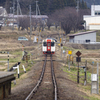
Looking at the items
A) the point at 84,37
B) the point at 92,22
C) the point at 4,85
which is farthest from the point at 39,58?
the point at 92,22

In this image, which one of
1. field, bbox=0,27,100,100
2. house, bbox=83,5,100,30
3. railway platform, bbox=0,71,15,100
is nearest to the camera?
railway platform, bbox=0,71,15,100

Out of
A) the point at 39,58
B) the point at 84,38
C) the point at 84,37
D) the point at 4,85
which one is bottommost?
the point at 4,85

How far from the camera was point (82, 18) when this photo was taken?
271ft

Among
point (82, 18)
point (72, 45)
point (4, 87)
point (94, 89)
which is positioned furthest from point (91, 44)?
point (4, 87)

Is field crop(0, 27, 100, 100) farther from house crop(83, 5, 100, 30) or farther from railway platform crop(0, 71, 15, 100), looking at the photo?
house crop(83, 5, 100, 30)

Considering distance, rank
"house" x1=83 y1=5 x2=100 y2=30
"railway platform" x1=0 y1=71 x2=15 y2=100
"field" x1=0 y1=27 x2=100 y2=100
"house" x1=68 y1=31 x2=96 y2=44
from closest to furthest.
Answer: "railway platform" x1=0 y1=71 x2=15 y2=100 → "field" x1=0 y1=27 x2=100 y2=100 → "house" x1=68 y1=31 x2=96 y2=44 → "house" x1=83 y1=5 x2=100 y2=30

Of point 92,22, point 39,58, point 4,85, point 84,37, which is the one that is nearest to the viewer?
point 4,85

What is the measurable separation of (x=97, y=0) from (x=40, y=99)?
195196 millimetres

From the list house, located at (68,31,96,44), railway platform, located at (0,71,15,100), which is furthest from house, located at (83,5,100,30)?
railway platform, located at (0,71,15,100)

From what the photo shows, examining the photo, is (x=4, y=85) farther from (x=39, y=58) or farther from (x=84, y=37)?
(x=84, y=37)

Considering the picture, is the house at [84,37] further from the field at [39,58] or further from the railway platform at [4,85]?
the railway platform at [4,85]

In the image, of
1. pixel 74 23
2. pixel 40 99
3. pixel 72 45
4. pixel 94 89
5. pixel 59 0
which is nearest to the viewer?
pixel 40 99

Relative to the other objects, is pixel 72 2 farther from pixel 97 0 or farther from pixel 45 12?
pixel 97 0

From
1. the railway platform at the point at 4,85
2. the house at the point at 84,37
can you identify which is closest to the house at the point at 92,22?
the house at the point at 84,37
